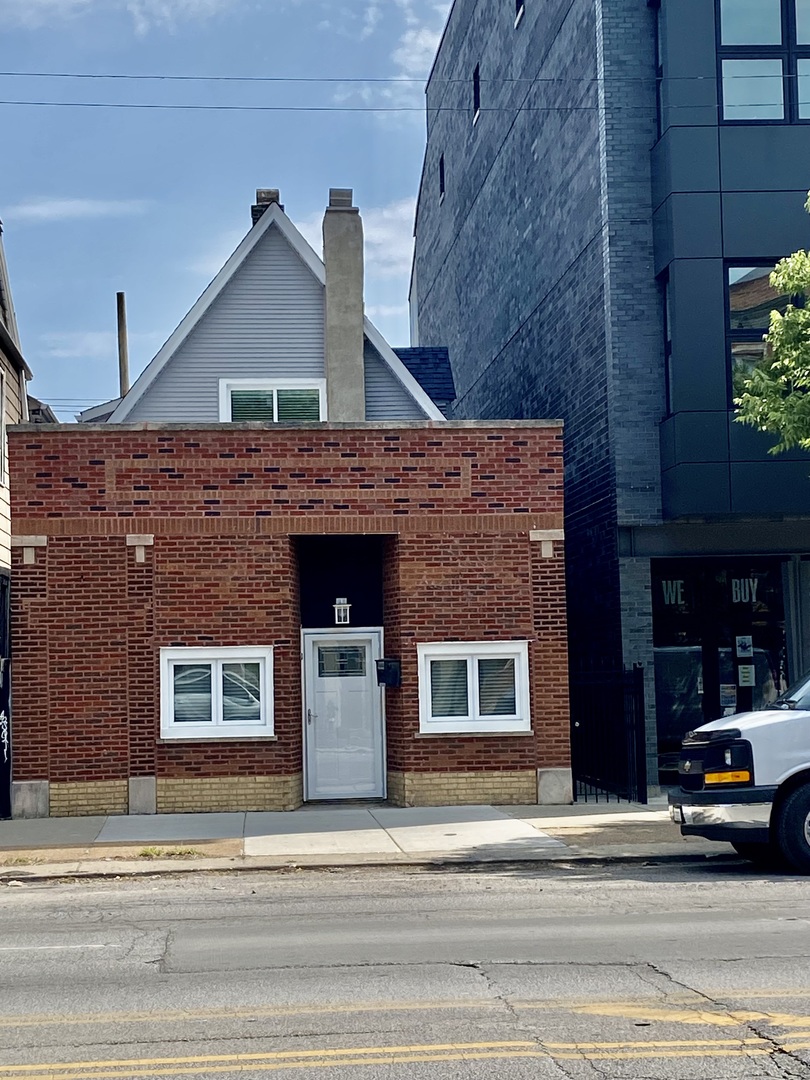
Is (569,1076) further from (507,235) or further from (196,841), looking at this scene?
(507,235)

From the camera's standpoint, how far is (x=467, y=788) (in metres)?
17.2

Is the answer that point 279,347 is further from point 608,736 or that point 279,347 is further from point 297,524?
point 608,736

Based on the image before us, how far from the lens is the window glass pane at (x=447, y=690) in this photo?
17391mm

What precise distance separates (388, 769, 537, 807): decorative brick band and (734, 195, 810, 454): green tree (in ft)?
17.6

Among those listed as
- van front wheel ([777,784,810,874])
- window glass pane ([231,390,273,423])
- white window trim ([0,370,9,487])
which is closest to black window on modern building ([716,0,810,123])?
window glass pane ([231,390,273,423])

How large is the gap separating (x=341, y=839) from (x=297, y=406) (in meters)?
7.78

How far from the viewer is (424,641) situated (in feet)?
56.9

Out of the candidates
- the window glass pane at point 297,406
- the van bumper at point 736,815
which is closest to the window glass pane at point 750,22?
the window glass pane at point 297,406

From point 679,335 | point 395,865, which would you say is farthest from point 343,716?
point 679,335

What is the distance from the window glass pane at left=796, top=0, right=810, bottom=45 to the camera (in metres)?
18.8

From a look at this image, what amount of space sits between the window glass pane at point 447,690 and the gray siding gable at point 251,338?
5.56 metres

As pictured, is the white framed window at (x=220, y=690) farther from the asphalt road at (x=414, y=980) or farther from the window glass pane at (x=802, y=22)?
the window glass pane at (x=802, y=22)

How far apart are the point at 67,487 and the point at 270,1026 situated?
11.2 metres

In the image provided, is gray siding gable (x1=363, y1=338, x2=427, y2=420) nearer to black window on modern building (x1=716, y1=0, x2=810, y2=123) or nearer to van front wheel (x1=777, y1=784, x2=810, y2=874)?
black window on modern building (x1=716, y1=0, x2=810, y2=123)
